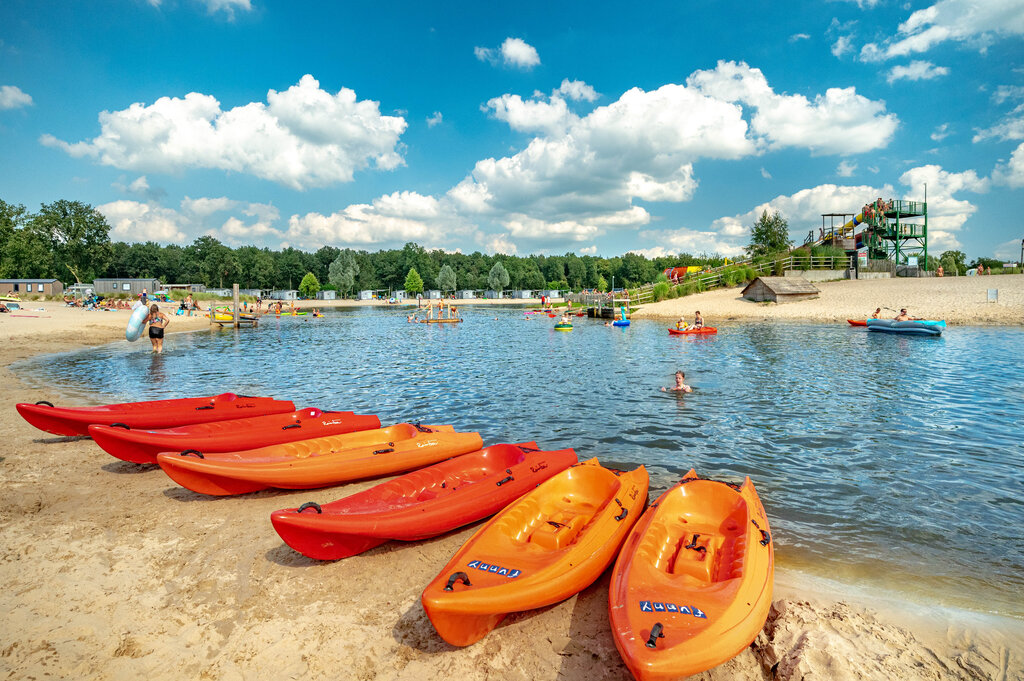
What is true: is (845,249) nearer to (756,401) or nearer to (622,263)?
(756,401)

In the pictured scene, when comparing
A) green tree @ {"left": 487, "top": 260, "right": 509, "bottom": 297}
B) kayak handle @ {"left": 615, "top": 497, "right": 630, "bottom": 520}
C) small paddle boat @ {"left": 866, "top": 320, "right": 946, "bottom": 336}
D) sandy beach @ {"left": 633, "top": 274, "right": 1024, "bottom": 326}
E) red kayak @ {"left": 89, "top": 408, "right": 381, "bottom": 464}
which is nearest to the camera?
kayak handle @ {"left": 615, "top": 497, "right": 630, "bottom": 520}

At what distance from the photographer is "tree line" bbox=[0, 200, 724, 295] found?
242 ft

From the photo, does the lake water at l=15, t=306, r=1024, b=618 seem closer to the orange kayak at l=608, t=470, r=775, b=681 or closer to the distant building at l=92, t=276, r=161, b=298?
the orange kayak at l=608, t=470, r=775, b=681

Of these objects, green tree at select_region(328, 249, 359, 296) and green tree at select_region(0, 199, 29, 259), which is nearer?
green tree at select_region(0, 199, 29, 259)

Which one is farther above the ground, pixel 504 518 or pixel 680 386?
pixel 504 518

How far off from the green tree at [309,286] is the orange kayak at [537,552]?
4181 inches

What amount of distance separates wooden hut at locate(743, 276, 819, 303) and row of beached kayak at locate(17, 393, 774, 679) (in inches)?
1464

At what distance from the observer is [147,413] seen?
8.66 metres

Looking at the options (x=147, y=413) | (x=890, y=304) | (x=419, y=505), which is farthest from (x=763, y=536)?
(x=890, y=304)

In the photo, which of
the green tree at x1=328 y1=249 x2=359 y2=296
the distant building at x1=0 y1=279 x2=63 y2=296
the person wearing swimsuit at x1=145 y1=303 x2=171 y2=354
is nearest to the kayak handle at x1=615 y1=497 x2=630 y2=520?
the person wearing swimsuit at x1=145 y1=303 x2=171 y2=354

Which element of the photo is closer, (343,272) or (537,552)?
(537,552)

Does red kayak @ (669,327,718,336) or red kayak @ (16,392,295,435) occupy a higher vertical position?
red kayak @ (669,327,718,336)

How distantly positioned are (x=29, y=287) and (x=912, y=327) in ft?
295

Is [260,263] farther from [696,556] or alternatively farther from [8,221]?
[696,556]
